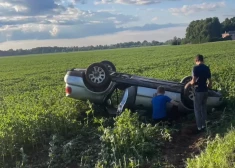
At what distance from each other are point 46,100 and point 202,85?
15.4ft

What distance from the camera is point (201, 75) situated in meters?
9.05

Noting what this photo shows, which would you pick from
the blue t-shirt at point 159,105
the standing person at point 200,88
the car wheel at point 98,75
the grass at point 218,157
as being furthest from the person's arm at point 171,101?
the grass at point 218,157

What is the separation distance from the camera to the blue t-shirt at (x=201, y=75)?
356 inches

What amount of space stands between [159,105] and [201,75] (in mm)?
1143

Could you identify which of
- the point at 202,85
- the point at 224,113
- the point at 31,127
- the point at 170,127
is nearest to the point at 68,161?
the point at 31,127

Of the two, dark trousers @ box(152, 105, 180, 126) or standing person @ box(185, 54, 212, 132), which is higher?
standing person @ box(185, 54, 212, 132)

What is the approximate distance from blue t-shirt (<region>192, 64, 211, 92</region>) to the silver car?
2.28 ft

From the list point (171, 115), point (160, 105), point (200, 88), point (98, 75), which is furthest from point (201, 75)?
point (98, 75)

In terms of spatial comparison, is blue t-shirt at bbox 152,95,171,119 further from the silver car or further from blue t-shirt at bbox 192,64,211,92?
blue t-shirt at bbox 192,64,211,92

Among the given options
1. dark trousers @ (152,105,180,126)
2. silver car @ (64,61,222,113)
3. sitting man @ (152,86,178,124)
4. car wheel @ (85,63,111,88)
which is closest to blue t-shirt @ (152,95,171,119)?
sitting man @ (152,86,178,124)

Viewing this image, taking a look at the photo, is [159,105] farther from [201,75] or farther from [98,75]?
[98,75]

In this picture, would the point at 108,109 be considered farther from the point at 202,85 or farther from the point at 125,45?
the point at 125,45

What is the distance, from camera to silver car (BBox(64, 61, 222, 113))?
10023 millimetres

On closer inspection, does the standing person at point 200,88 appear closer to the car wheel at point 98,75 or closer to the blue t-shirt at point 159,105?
the blue t-shirt at point 159,105
